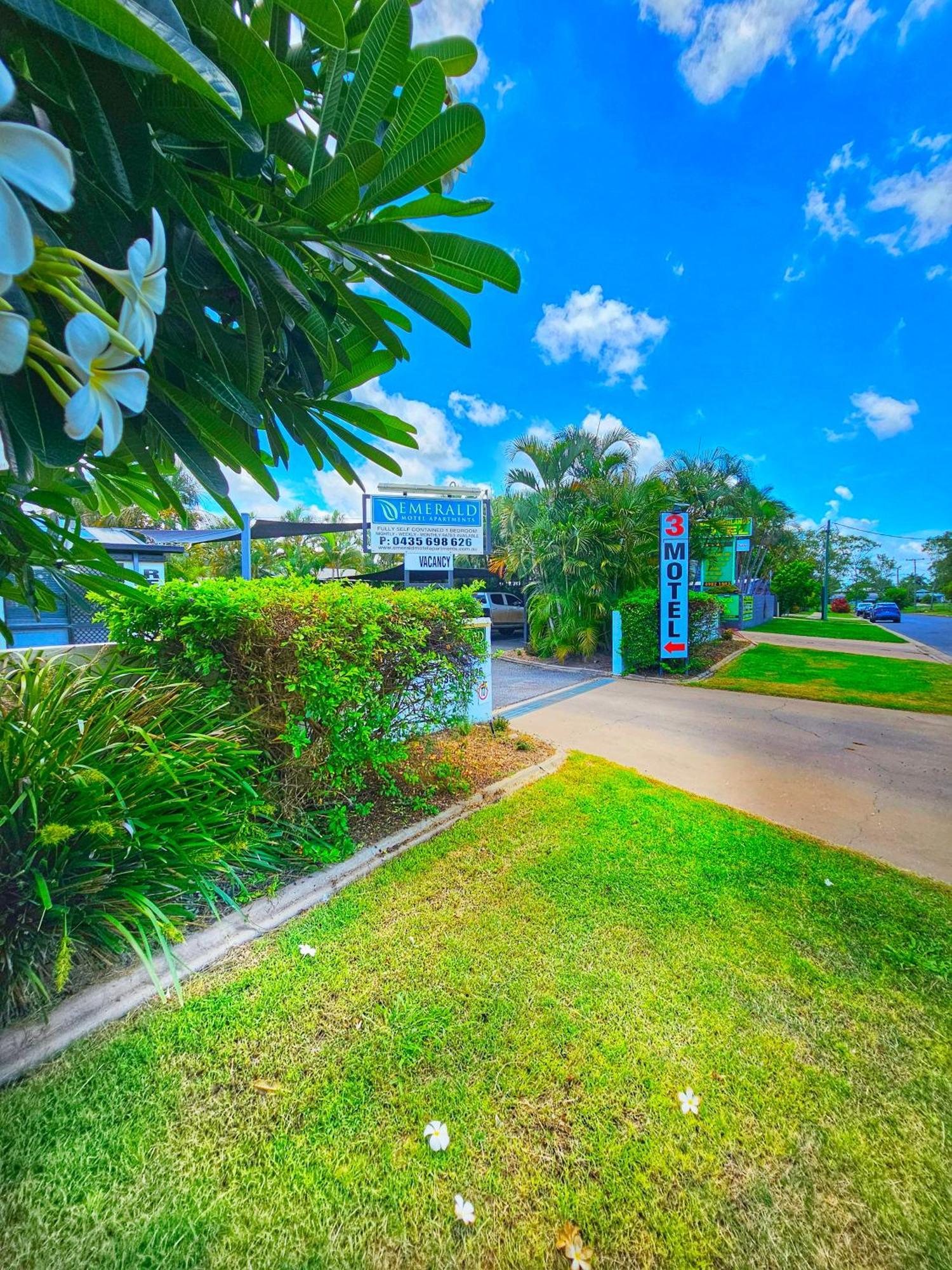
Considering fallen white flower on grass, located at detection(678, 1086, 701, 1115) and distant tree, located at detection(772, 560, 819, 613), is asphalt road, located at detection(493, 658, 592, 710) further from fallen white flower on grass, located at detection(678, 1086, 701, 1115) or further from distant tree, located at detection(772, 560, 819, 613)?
distant tree, located at detection(772, 560, 819, 613)

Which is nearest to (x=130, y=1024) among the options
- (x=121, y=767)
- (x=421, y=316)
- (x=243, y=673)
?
(x=121, y=767)

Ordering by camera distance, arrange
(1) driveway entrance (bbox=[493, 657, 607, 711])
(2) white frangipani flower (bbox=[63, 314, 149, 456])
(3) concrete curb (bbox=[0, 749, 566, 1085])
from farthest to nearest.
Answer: (1) driveway entrance (bbox=[493, 657, 607, 711]) < (3) concrete curb (bbox=[0, 749, 566, 1085]) < (2) white frangipani flower (bbox=[63, 314, 149, 456])

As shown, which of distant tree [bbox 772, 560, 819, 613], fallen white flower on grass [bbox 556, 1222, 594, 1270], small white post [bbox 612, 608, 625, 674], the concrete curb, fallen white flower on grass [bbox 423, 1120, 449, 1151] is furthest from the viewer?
distant tree [bbox 772, 560, 819, 613]

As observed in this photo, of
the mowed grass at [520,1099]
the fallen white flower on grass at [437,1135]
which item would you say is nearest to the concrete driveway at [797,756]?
the mowed grass at [520,1099]

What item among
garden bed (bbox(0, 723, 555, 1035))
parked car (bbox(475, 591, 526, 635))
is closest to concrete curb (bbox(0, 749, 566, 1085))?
garden bed (bbox(0, 723, 555, 1035))

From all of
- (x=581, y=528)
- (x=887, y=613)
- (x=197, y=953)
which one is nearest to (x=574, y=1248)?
(x=197, y=953)

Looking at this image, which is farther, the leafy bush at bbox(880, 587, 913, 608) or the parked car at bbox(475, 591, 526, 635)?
→ the leafy bush at bbox(880, 587, 913, 608)

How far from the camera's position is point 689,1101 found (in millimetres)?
1492

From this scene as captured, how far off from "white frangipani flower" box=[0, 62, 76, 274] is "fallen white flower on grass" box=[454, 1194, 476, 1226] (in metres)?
2.05

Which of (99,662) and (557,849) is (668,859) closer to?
(557,849)

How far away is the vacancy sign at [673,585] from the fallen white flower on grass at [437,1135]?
910cm

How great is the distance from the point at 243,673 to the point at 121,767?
85cm

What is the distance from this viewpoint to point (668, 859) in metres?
2.95

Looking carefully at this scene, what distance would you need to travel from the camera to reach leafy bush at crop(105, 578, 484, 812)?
9.14 ft
